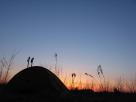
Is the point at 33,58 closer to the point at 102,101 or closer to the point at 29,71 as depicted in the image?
the point at 29,71

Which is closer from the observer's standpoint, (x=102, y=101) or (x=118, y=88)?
(x=102, y=101)

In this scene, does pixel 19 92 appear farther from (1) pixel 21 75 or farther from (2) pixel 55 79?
(2) pixel 55 79

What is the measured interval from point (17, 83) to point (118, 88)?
12.9 ft

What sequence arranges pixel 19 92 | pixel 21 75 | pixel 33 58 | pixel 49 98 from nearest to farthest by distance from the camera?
pixel 49 98
pixel 19 92
pixel 21 75
pixel 33 58

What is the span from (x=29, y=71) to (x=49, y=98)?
2153mm

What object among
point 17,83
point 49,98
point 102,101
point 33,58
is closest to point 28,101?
point 49,98

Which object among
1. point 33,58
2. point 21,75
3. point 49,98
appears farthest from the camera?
point 33,58

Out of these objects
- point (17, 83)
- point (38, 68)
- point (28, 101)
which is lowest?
point (28, 101)

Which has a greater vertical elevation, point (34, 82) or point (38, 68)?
point (38, 68)

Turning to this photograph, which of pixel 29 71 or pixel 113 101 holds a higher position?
pixel 29 71

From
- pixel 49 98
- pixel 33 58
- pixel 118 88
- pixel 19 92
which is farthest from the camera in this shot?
pixel 118 88

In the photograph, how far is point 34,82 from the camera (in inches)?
288

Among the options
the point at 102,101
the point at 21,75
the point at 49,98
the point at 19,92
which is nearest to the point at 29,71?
the point at 21,75

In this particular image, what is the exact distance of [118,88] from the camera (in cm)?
919
